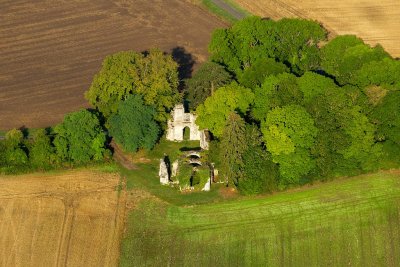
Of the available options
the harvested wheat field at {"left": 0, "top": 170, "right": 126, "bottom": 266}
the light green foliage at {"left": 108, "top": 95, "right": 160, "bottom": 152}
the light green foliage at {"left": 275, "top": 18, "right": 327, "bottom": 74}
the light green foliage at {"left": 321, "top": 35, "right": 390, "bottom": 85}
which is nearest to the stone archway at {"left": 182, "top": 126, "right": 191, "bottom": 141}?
the light green foliage at {"left": 108, "top": 95, "right": 160, "bottom": 152}

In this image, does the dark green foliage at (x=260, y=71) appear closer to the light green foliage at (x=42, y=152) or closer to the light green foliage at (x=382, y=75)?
the light green foliage at (x=382, y=75)

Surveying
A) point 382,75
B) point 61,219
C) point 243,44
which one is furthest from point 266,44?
point 61,219

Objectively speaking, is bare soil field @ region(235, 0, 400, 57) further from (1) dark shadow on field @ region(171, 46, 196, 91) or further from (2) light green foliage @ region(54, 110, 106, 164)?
(2) light green foliage @ region(54, 110, 106, 164)

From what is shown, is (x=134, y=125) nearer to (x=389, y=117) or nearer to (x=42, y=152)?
(x=42, y=152)

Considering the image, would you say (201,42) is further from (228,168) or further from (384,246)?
(384,246)

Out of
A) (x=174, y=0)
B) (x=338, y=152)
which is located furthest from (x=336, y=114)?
(x=174, y=0)

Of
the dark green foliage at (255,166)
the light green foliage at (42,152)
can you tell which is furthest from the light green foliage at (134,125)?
the dark green foliage at (255,166)
